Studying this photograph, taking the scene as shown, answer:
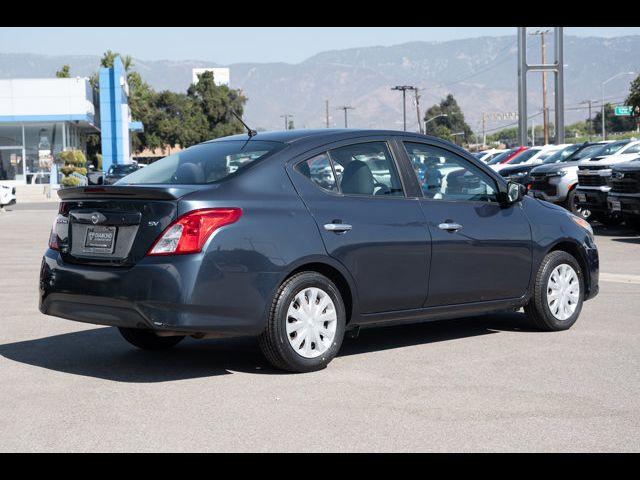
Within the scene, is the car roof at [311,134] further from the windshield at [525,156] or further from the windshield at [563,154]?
the windshield at [525,156]

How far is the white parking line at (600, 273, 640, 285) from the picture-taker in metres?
12.4

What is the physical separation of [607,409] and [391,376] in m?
1.54

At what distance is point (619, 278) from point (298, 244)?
694 centimetres

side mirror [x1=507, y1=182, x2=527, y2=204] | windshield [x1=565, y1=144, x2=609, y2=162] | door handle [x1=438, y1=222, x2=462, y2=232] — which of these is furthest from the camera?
windshield [x1=565, y1=144, x2=609, y2=162]

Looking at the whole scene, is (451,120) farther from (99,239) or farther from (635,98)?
(99,239)

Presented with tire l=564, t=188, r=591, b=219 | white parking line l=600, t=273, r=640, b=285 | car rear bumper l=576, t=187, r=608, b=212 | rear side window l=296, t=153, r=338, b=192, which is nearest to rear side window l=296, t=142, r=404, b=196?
rear side window l=296, t=153, r=338, b=192

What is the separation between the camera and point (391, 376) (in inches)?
273

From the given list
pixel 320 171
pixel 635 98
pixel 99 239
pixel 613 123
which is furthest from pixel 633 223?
pixel 613 123

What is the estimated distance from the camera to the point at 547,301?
859cm

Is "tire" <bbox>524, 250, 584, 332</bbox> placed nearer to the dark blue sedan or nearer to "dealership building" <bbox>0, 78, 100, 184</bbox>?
the dark blue sedan

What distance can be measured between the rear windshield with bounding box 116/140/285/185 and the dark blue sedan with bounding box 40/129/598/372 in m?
0.02

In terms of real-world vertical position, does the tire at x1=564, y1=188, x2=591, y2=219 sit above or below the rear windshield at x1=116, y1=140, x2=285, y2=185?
below

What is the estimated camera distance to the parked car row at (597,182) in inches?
722

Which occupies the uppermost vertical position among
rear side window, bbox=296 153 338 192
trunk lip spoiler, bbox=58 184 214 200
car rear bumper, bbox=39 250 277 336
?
rear side window, bbox=296 153 338 192
